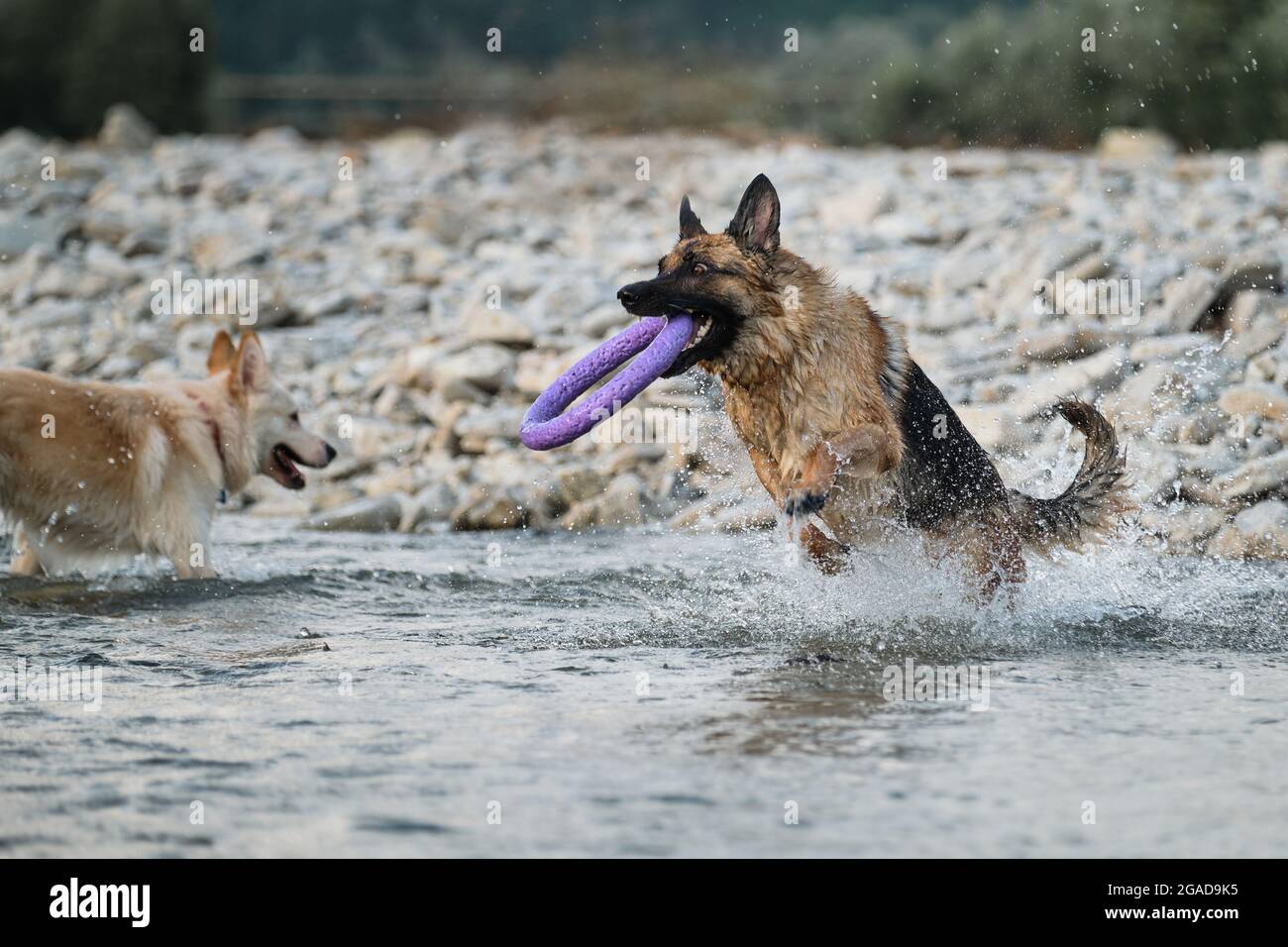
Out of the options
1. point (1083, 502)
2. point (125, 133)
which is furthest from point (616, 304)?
point (125, 133)

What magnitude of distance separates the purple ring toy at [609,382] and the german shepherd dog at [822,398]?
0.31 ft

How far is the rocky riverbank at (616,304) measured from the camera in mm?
9680

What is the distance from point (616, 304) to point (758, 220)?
5.81m

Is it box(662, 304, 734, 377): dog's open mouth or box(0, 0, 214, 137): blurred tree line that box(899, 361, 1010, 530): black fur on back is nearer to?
box(662, 304, 734, 377): dog's open mouth

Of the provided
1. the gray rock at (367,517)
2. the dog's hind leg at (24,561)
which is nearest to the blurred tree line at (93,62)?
the gray rock at (367,517)

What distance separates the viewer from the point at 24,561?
309 inches

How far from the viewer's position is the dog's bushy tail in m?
7.13

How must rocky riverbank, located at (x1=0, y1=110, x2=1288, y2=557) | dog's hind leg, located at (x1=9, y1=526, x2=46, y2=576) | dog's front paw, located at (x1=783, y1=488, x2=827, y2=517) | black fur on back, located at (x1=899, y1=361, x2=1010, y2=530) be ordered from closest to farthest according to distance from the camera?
dog's front paw, located at (x1=783, y1=488, x2=827, y2=517), black fur on back, located at (x1=899, y1=361, x2=1010, y2=530), dog's hind leg, located at (x1=9, y1=526, x2=46, y2=576), rocky riverbank, located at (x1=0, y1=110, x2=1288, y2=557)

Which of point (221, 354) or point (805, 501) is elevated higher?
point (221, 354)

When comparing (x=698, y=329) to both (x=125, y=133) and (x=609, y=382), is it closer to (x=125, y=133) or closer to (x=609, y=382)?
(x=609, y=382)

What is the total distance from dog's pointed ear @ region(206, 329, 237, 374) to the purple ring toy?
235 cm

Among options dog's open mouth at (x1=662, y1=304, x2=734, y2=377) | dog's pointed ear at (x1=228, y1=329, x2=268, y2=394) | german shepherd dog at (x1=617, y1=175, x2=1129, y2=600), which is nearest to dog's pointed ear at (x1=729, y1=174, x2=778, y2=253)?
german shepherd dog at (x1=617, y1=175, x2=1129, y2=600)

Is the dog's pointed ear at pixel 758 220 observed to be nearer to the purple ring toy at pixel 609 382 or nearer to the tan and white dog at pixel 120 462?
the purple ring toy at pixel 609 382
